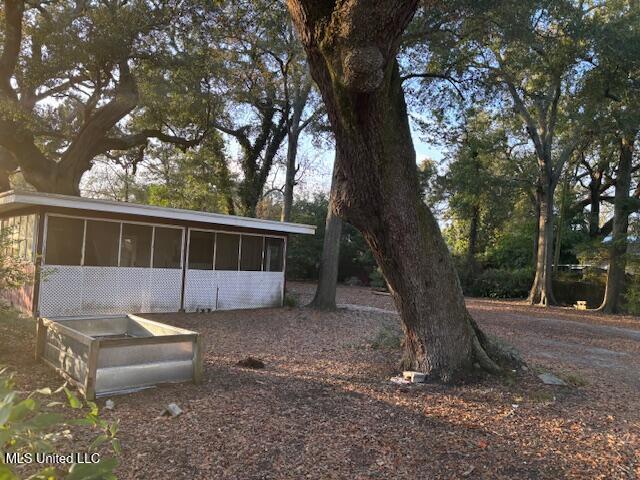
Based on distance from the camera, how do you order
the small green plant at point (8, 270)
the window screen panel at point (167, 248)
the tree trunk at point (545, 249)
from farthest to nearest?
the tree trunk at point (545, 249) < the window screen panel at point (167, 248) < the small green plant at point (8, 270)

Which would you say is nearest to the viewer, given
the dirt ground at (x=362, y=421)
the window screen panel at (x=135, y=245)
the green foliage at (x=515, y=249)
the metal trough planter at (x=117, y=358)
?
the dirt ground at (x=362, y=421)

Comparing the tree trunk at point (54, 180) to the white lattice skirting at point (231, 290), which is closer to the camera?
the white lattice skirting at point (231, 290)

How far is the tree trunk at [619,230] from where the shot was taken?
20361mm

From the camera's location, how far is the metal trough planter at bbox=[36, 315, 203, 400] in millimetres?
5152

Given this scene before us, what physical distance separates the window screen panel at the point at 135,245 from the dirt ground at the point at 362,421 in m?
4.98

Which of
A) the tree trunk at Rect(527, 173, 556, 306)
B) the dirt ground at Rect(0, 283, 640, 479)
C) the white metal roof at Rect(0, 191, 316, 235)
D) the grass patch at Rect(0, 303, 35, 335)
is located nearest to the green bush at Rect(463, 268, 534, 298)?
the tree trunk at Rect(527, 173, 556, 306)

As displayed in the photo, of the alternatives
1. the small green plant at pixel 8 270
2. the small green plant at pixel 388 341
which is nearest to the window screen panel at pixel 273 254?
the small green plant at pixel 388 341

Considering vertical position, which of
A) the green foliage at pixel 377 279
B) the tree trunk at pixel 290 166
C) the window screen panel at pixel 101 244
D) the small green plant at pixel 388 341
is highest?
the tree trunk at pixel 290 166

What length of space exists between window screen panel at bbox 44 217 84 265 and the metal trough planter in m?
5.42

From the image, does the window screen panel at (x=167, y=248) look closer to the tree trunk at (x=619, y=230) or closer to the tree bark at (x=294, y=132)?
the tree bark at (x=294, y=132)

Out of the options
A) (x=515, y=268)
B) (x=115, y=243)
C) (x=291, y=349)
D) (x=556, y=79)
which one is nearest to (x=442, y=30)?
(x=556, y=79)

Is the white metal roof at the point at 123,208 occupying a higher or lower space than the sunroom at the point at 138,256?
higher

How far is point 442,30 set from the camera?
12133mm

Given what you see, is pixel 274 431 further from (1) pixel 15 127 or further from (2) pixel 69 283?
(1) pixel 15 127
